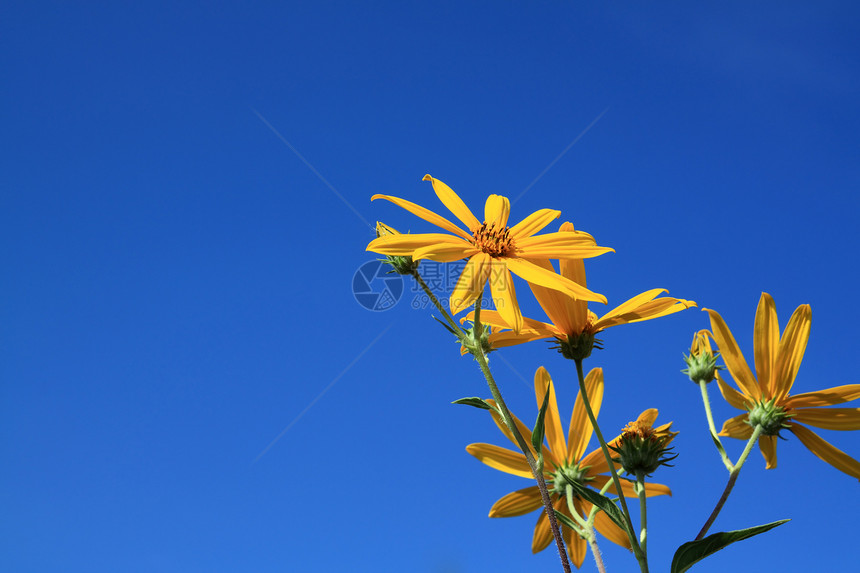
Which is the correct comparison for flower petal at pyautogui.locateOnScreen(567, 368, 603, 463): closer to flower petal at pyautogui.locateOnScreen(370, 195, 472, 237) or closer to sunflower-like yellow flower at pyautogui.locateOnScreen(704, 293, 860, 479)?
sunflower-like yellow flower at pyautogui.locateOnScreen(704, 293, 860, 479)

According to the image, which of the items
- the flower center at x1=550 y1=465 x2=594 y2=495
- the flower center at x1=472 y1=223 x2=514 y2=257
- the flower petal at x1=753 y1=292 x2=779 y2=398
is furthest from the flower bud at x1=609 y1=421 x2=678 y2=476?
the flower center at x1=472 y1=223 x2=514 y2=257

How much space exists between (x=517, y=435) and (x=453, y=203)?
0.92 metres

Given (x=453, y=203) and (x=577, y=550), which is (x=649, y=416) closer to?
(x=577, y=550)

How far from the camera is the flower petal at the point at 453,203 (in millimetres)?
2248

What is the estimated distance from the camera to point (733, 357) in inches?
83.0

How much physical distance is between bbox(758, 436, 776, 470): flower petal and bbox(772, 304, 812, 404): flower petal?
0.22 meters

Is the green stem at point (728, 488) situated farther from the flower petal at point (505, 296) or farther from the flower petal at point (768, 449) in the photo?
the flower petal at point (505, 296)

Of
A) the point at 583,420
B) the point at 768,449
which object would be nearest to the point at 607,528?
the point at 583,420

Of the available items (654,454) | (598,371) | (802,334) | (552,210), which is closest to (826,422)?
(802,334)

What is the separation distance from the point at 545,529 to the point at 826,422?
1.05 meters

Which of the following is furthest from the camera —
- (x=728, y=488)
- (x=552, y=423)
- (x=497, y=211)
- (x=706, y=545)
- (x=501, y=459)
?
(x=552, y=423)

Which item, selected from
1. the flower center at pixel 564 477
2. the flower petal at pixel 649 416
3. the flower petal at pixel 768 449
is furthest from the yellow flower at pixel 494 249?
the flower petal at pixel 768 449

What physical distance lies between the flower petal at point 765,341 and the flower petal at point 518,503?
0.89 m

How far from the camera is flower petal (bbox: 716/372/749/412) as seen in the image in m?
2.15
